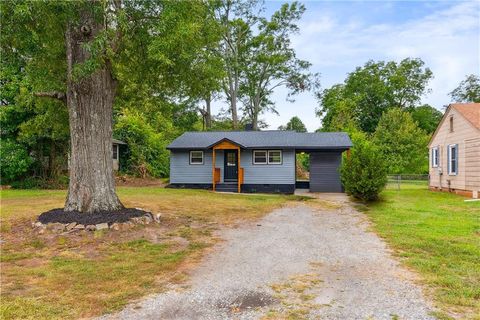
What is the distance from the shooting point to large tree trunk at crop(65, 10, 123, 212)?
26.5 ft

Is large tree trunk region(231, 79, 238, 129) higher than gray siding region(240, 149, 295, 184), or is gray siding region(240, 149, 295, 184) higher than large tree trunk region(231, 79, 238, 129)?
large tree trunk region(231, 79, 238, 129)

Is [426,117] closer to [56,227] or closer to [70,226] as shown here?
[70,226]

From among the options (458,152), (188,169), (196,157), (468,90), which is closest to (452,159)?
(458,152)

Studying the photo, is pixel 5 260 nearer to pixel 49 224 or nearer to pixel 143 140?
pixel 49 224

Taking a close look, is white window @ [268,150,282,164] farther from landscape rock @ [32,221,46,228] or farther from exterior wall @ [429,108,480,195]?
landscape rock @ [32,221,46,228]

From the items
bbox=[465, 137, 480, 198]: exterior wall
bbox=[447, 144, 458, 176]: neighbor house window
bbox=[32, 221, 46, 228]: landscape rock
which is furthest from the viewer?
bbox=[447, 144, 458, 176]: neighbor house window

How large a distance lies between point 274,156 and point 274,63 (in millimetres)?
15995

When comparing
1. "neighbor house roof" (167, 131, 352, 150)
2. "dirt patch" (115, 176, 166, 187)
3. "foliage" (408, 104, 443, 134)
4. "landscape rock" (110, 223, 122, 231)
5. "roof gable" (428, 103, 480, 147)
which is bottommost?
"landscape rock" (110, 223, 122, 231)

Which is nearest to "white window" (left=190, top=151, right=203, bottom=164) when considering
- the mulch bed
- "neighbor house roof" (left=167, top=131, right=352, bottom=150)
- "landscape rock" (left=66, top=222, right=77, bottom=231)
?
"neighbor house roof" (left=167, top=131, right=352, bottom=150)

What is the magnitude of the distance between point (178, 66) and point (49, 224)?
490 centimetres

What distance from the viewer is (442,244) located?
250 inches

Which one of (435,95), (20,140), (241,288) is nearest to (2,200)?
(20,140)

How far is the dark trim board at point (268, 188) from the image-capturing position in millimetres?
18945

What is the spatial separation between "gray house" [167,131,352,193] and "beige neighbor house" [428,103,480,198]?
15.1 feet
